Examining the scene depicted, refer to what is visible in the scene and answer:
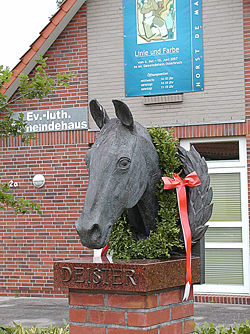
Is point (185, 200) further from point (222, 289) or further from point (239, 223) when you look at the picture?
point (222, 289)

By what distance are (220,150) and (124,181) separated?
7092mm

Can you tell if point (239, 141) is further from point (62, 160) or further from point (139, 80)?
point (62, 160)

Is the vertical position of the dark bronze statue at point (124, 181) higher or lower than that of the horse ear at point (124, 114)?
lower

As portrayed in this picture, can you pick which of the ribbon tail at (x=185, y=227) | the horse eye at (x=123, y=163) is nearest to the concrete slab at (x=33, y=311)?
the ribbon tail at (x=185, y=227)

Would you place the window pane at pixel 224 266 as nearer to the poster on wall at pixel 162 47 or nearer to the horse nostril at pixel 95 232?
the poster on wall at pixel 162 47

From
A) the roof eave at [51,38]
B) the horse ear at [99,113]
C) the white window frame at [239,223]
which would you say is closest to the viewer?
the horse ear at [99,113]

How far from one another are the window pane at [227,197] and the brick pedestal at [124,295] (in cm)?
652

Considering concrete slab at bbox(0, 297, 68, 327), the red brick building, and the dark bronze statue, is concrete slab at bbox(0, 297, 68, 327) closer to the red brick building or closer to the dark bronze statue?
the red brick building

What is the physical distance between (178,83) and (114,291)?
7.15 metres

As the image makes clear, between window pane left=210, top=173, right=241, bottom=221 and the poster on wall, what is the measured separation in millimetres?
1575

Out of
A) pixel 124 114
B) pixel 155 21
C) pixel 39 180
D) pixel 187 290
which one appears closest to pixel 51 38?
pixel 155 21

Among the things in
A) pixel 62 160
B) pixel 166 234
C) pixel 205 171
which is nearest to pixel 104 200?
pixel 166 234

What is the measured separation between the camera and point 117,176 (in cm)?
313

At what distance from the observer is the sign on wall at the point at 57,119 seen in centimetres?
1073
